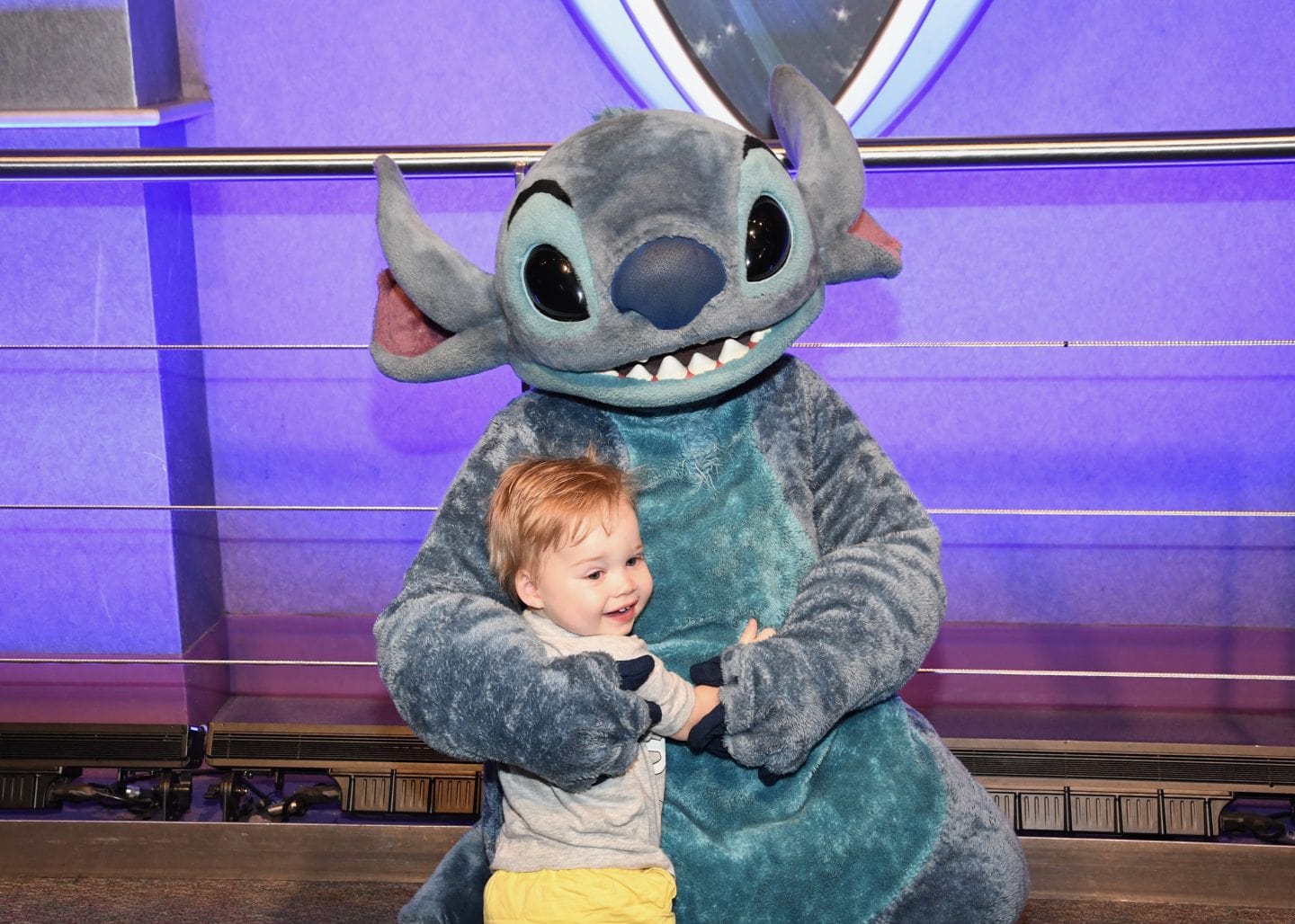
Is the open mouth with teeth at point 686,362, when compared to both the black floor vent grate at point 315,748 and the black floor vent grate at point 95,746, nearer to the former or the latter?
the black floor vent grate at point 315,748

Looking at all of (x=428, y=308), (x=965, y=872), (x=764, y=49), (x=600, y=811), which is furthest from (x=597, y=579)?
(x=764, y=49)

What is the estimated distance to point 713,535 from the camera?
4.26 ft

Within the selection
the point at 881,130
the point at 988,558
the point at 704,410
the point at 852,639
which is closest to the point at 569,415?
the point at 704,410

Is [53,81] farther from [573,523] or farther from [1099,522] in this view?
[1099,522]

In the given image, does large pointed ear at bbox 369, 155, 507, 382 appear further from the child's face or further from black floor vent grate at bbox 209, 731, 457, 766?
black floor vent grate at bbox 209, 731, 457, 766

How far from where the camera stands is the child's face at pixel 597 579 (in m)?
1.18

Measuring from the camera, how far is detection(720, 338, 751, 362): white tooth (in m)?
1.22

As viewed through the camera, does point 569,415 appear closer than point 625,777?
No

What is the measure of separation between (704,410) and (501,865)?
47cm

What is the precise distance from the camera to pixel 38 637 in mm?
2678

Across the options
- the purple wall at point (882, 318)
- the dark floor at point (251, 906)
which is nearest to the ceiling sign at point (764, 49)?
the purple wall at point (882, 318)

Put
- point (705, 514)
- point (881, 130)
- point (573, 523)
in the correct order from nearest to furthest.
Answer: point (573, 523), point (705, 514), point (881, 130)

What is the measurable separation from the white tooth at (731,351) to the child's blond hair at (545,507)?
0.49 feet

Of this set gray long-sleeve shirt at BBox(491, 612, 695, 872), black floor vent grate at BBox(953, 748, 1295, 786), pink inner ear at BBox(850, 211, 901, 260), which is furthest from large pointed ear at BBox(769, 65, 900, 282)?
black floor vent grate at BBox(953, 748, 1295, 786)
